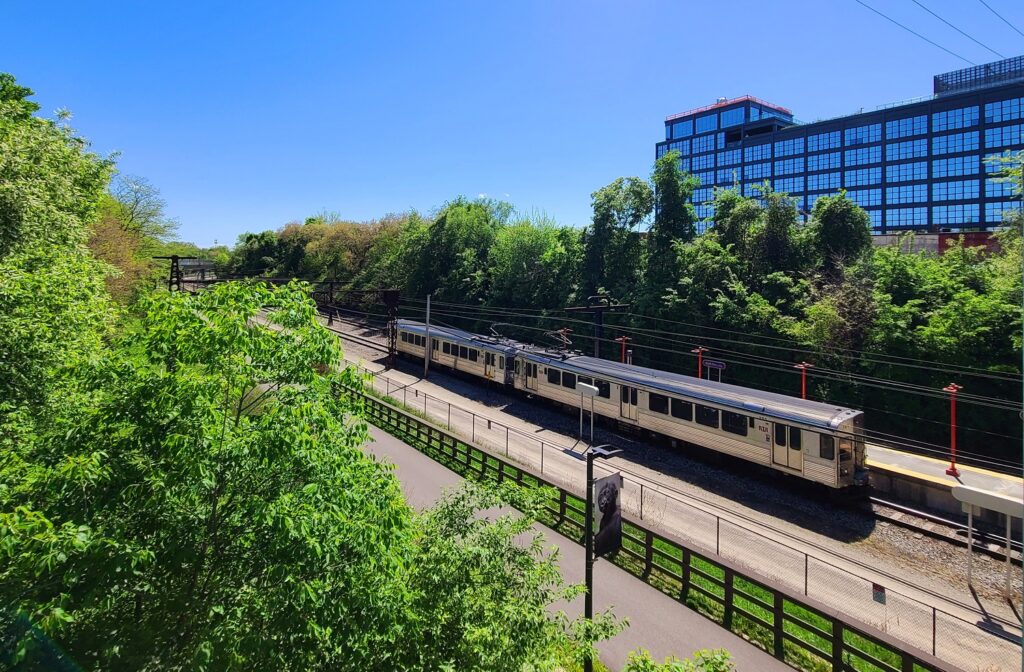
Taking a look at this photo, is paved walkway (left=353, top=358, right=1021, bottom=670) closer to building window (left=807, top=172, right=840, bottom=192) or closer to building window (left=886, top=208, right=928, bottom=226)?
building window (left=886, top=208, right=928, bottom=226)

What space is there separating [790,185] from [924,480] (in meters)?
64.5

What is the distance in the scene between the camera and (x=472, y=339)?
114 feet

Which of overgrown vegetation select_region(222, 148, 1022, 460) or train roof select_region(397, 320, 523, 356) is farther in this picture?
train roof select_region(397, 320, 523, 356)

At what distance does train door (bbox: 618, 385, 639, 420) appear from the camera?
23172 millimetres

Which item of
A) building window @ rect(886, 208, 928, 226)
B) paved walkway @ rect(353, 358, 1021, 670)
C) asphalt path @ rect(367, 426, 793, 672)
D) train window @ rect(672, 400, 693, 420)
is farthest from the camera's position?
building window @ rect(886, 208, 928, 226)

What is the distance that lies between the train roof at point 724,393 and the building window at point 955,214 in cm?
5340

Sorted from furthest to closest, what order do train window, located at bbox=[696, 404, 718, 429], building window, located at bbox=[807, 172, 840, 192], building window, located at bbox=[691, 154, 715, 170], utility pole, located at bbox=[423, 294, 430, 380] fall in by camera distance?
building window, located at bbox=[691, 154, 715, 170] < building window, located at bbox=[807, 172, 840, 192] < utility pole, located at bbox=[423, 294, 430, 380] < train window, located at bbox=[696, 404, 718, 429]

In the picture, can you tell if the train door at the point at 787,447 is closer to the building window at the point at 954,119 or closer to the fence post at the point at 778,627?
the fence post at the point at 778,627

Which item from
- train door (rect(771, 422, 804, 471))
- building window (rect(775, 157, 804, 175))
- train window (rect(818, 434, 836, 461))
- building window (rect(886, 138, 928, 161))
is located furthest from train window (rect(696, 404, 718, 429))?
building window (rect(775, 157, 804, 175))

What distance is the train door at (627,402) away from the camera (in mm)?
23172

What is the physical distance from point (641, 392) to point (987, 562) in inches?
457

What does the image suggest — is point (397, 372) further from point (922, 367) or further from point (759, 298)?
point (922, 367)

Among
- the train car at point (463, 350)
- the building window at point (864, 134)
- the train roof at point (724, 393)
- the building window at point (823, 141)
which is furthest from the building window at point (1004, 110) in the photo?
the train car at point (463, 350)

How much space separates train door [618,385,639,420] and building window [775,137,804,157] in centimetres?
6264
